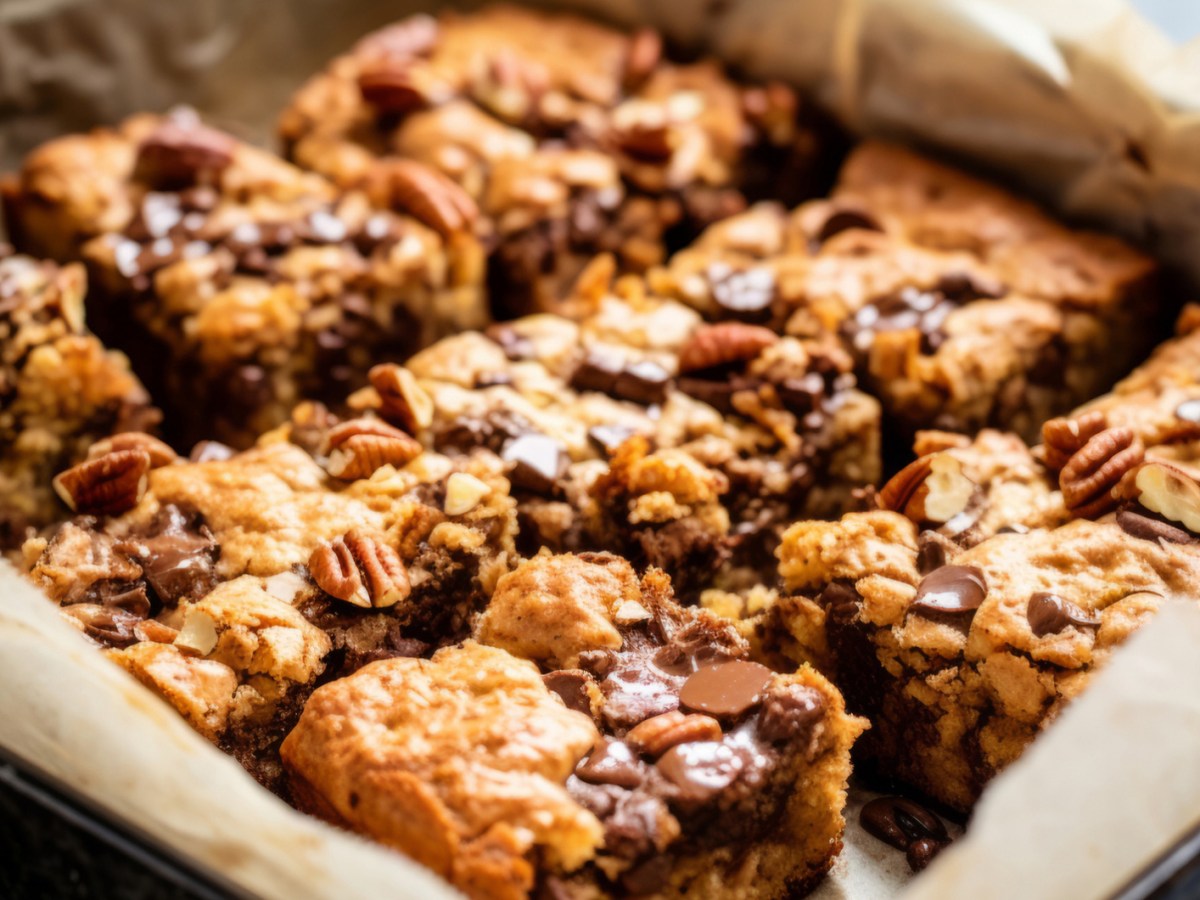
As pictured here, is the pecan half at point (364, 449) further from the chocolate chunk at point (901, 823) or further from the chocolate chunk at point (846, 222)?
the chocolate chunk at point (846, 222)

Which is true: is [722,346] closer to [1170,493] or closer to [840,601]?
[840,601]

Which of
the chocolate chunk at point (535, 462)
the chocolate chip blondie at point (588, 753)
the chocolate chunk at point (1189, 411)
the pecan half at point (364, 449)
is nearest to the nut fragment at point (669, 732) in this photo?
the chocolate chip blondie at point (588, 753)

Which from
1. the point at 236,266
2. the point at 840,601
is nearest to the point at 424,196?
the point at 236,266

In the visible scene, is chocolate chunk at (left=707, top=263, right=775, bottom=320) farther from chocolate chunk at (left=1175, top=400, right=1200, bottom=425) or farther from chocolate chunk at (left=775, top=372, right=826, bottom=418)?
chocolate chunk at (left=1175, top=400, right=1200, bottom=425)

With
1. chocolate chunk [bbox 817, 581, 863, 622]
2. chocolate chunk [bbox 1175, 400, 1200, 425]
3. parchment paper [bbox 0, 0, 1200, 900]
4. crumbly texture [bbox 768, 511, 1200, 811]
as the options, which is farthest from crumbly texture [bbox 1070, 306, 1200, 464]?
chocolate chunk [bbox 817, 581, 863, 622]

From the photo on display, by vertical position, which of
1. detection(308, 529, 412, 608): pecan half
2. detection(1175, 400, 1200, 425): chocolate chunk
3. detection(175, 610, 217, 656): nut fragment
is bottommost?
detection(175, 610, 217, 656): nut fragment

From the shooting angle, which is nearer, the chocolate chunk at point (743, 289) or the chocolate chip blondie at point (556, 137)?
the chocolate chunk at point (743, 289)

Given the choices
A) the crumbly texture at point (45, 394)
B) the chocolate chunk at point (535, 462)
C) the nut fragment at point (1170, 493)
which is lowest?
the crumbly texture at point (45, 394)
